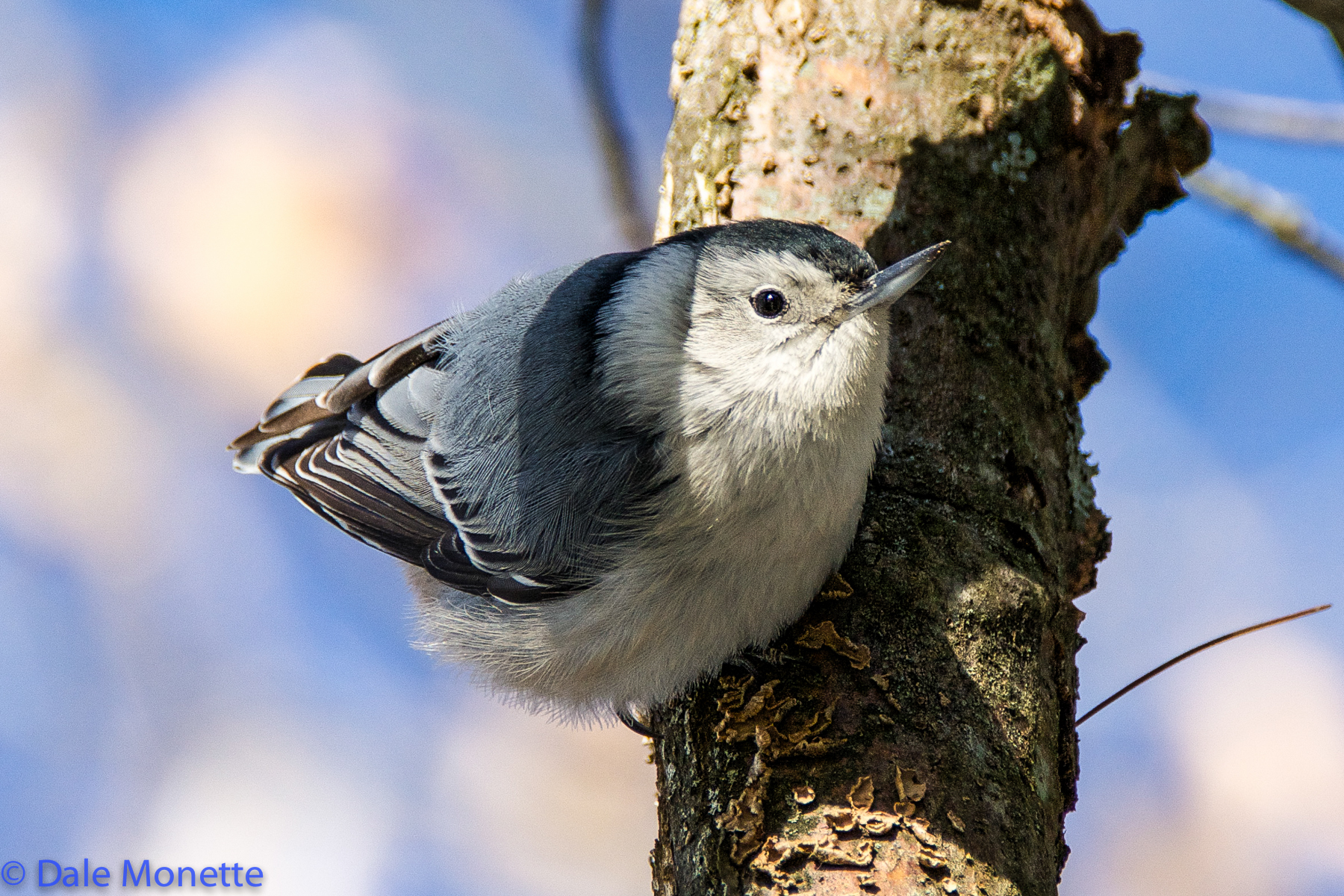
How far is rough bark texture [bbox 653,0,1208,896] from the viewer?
162cm

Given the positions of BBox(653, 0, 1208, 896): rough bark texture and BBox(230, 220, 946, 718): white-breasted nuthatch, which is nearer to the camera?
BBox(653, 0, 1208, 896): rough bark texture

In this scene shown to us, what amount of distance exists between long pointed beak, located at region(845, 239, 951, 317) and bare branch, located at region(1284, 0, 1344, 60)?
1.96 ft

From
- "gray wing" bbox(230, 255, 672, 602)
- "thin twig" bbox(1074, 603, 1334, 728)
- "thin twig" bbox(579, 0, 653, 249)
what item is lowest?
"thin twig" bbox(1074, 603, 1334, 728)

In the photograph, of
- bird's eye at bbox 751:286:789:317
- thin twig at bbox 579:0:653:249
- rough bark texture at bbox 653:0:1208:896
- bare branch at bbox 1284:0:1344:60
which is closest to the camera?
bare branch at bbox 1284:0:1344:60

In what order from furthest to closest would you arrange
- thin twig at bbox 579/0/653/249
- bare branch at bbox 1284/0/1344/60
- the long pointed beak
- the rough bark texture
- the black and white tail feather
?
thin twig at bbox 579/0/653/249, the black and white tail feather, the long pointed beak, the rough bark texture, bare branch at bbox 1284/0/1344/60

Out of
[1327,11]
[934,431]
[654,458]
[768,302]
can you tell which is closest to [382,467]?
[654,458]

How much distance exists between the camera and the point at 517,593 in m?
2.12

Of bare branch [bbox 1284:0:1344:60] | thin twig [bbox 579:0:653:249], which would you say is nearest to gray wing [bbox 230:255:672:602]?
thin twig [bbox 579:0:653:249]

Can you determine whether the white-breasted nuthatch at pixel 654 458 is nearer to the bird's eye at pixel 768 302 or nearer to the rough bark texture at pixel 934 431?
the bird's eye at pixel 768 302

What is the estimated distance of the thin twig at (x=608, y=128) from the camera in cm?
293

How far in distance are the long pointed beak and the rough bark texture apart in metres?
0.27

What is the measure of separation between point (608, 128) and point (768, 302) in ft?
4.28

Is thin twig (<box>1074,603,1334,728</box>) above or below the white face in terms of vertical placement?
below

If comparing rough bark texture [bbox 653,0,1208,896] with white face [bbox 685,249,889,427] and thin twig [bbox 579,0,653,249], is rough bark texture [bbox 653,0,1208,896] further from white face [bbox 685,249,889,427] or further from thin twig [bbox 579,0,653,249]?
thin twig [bbox 579,0,653,249]
